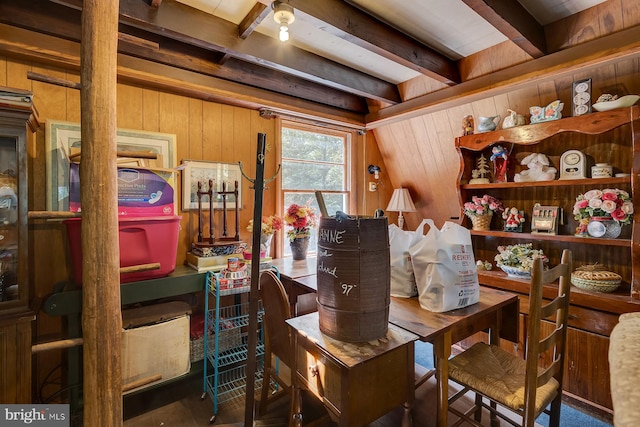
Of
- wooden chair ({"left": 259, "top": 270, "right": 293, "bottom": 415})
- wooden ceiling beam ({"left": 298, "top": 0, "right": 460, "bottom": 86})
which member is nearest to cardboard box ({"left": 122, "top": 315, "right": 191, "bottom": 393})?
wooden chair ({"left": 259, "top": 270, "right": 293, "bottom": 415})

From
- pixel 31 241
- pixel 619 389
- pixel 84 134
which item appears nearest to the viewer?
pixel 619 389

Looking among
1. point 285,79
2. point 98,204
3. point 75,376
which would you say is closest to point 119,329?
point 98,204

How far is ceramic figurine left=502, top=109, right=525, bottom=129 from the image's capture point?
2443mm

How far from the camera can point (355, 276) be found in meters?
1.02

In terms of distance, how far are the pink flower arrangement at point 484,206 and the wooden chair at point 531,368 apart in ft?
4.61

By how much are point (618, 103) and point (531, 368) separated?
1866mm

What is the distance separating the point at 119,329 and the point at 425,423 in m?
1.77

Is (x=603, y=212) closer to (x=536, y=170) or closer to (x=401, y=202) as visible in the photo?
(x=536, y=170)

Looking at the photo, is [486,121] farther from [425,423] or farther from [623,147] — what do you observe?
[425,423]

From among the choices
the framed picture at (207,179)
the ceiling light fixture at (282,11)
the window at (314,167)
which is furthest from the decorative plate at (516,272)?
the ceiling light fixture at (282,11)

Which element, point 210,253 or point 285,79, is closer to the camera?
point 210,253

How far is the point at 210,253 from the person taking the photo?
2.16 metres

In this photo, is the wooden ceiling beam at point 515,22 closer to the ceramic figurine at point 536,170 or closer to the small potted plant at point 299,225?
the ceramic figurine at point 536,170

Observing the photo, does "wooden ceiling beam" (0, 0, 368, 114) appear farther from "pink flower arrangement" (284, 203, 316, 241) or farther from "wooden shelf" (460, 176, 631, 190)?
"wooden shelf" (460, 176, 631, 190)
